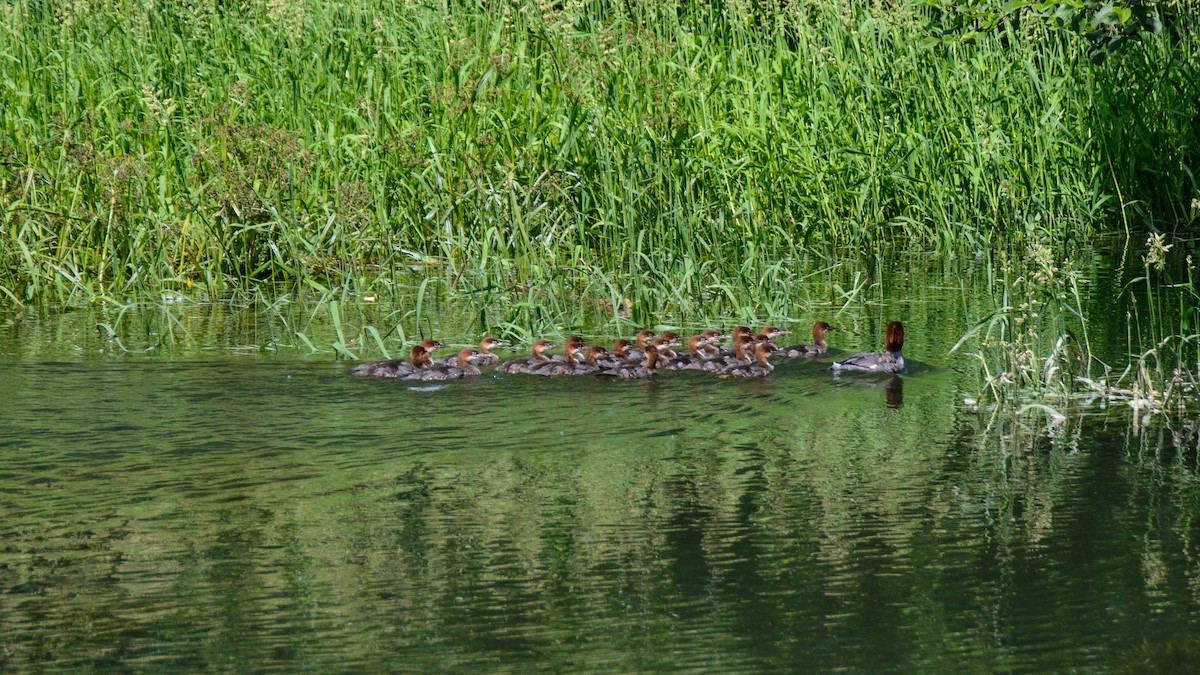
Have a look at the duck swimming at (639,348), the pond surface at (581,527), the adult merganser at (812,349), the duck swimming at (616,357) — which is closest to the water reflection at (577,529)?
the pond surface at (581,527)

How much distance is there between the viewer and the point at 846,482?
5.93 metres

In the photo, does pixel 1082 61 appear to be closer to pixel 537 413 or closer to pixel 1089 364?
pixel 1089 364

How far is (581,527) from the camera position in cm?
536

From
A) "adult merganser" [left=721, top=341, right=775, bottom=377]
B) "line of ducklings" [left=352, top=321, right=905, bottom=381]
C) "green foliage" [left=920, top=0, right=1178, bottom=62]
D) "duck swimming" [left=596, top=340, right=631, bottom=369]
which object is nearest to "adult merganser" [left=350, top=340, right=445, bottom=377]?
"line of ducklings" [left=352, top=321, right=905, bottom=381]

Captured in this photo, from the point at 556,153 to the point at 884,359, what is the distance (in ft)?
12.7

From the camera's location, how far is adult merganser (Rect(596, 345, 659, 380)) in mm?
7980

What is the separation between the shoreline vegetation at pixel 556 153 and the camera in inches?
409

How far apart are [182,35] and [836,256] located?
5.18 metres

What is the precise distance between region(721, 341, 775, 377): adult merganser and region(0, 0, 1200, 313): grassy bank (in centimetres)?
125

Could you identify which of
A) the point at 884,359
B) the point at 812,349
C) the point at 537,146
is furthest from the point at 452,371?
the point at 537,146

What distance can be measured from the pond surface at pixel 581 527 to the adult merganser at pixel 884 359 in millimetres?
122

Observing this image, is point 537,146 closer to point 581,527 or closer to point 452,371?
point 452,371

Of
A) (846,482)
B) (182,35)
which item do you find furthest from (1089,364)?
(182,35)

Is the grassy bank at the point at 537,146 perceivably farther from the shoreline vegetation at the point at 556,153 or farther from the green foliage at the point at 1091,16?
the green foliage at the point at 1091,16
